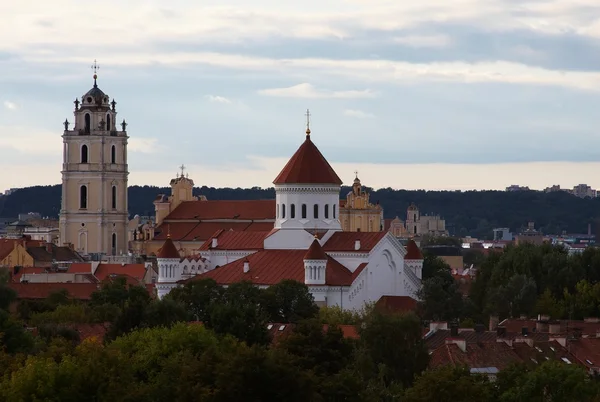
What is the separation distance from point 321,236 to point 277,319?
58.3 ft

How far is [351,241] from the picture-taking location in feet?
327

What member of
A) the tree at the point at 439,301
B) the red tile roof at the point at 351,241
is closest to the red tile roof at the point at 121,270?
the red tile roof at the point at 351,241

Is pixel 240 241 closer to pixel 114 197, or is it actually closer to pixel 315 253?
pixel 315 253

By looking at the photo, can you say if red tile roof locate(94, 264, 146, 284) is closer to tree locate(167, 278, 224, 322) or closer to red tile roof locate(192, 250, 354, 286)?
red tile roof locate(192, 250, 354, 286)

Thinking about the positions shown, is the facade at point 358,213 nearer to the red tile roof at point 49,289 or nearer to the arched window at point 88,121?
the arched window at point 88,121

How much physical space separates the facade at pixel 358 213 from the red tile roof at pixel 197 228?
6.37 m

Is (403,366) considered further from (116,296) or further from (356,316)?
(116,296)

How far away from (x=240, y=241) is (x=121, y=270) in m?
18.0

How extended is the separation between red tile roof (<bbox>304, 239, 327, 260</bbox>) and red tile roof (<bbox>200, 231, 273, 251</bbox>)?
365 inches

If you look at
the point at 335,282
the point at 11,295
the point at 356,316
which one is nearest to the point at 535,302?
the point at 335,282

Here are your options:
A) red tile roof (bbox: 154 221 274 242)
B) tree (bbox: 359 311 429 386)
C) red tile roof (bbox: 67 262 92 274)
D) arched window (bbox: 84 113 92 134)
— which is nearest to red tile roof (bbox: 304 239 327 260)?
tree (bbox: 359 311 429 386)

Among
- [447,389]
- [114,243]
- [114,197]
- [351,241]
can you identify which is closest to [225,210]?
[114,243]

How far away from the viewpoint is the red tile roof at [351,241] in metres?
98.8

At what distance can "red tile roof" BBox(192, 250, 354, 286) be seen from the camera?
95.3 metres
